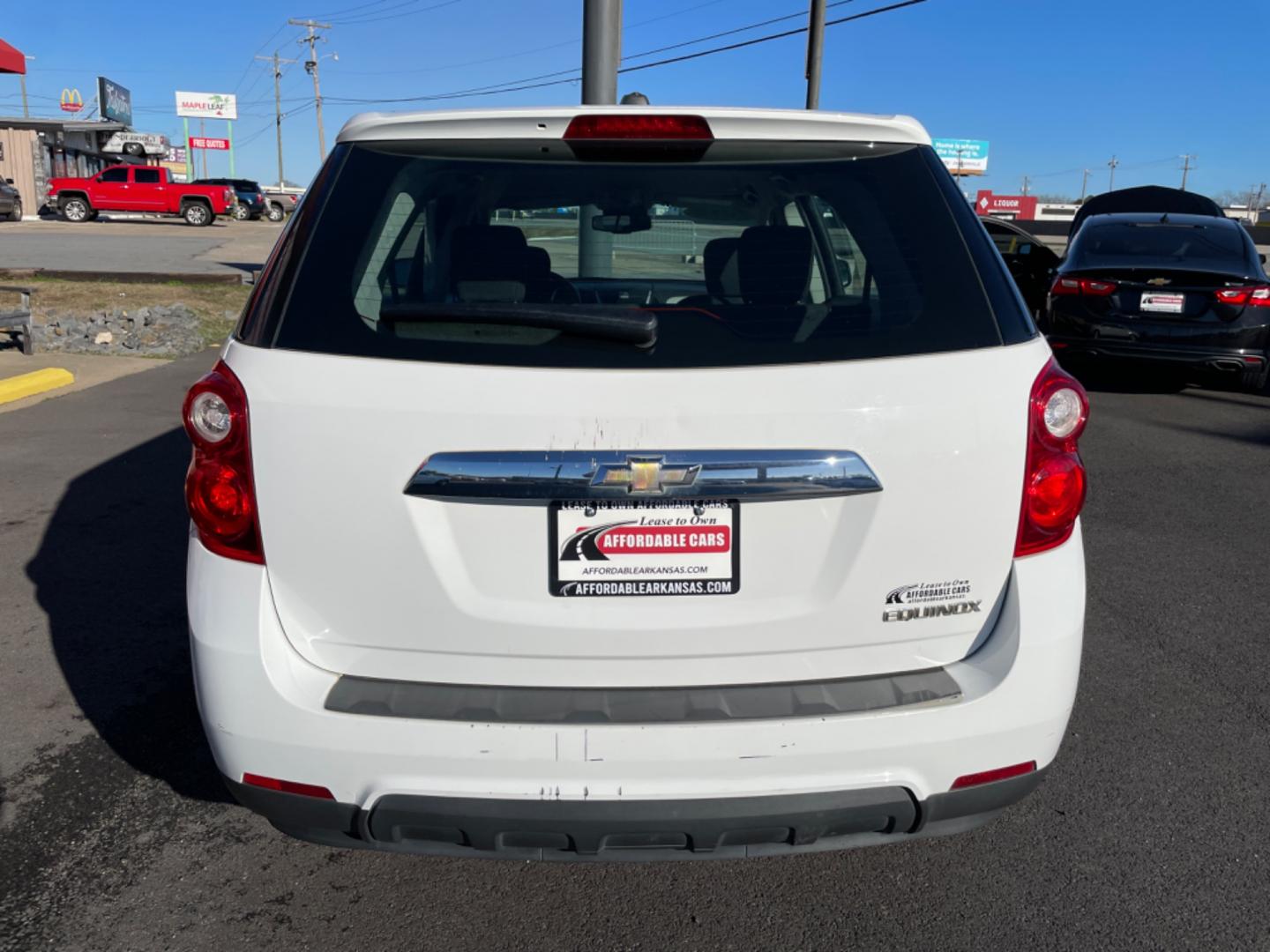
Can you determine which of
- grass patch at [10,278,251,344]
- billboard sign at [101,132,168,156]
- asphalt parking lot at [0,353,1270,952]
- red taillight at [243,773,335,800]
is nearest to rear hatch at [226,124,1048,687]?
red taillight at [243,773,335,800]

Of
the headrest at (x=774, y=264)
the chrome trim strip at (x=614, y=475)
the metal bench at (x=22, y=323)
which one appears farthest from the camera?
the metal bench at (x=22, y=323)

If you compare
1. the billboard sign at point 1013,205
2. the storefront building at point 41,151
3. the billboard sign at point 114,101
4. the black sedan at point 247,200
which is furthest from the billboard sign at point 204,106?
the billboard sign at point 1013,205

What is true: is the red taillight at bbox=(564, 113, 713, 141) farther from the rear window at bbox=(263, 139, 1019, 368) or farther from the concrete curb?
the concrete curb

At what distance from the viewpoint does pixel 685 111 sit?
2314mm

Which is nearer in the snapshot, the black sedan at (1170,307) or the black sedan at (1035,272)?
the black sedan at (1170,307)

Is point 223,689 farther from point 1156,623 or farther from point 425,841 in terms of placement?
point 1156,623

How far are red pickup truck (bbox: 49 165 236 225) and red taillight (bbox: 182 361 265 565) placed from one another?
43991 mm

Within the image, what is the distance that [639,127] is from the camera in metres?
2.26

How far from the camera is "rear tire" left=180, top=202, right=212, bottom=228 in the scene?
4184 centimetres

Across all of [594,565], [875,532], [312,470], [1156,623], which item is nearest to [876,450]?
[875,532]

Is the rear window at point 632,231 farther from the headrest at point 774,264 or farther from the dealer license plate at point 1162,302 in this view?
the dealer license plate at point 1162,302

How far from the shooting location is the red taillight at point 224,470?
2111 millimetres

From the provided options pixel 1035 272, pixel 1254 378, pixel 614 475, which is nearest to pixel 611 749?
pixel 614 475

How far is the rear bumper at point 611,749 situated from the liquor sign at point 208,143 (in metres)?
98.0
